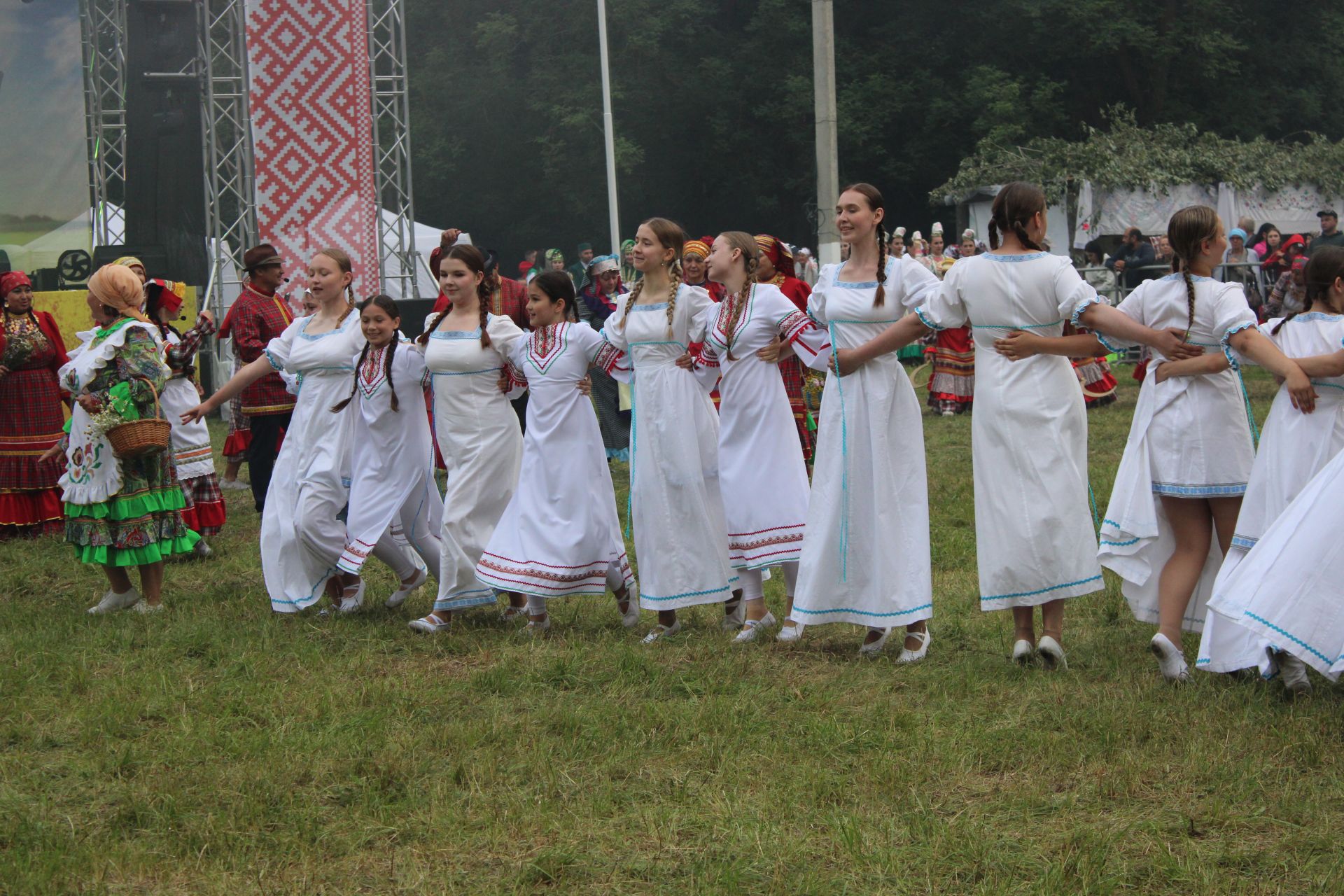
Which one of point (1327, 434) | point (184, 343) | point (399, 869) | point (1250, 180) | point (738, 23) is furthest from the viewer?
point (738, 23)

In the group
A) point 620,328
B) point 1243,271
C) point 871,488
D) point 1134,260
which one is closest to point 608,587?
point 620,328

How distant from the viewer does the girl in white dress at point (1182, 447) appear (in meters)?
5.13

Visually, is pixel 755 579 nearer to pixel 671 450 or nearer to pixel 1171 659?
pixel 671 450

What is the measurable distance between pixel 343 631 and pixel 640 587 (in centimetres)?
141

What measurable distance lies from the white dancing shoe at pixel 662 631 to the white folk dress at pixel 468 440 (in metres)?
0.85

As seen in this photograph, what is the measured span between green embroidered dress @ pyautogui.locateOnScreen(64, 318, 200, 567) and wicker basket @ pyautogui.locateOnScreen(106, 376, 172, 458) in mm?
144

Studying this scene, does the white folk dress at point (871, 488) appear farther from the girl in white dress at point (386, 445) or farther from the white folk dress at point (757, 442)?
the girl in white dress at point (386, 445)

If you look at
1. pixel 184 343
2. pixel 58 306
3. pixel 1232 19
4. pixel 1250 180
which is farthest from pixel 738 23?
pixel 184 343

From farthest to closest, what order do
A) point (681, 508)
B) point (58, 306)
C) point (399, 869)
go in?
point (58, 306) → point (681, 508) → point (399, 869)

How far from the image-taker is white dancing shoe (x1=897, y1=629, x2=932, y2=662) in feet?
18.5

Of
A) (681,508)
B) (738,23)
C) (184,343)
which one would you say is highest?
(738,23)

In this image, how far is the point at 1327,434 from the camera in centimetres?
504

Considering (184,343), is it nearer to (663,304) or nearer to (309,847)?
(663,304)

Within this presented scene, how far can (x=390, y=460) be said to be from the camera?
677cm
